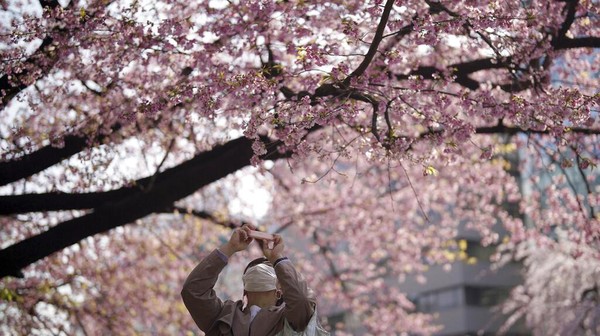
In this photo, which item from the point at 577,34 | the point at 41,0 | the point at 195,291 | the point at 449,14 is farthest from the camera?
the point at 577,34

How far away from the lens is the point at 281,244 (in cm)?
Result: 477

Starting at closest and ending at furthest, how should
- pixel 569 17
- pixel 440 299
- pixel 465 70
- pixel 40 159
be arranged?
pixel 569 17 → pixel 40 159 → pixel 465 70 → pixel 440 299

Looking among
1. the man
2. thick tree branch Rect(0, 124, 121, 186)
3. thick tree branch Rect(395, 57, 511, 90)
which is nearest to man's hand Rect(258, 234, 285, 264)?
the man

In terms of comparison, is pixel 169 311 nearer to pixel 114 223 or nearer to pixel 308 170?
pixel 308 170

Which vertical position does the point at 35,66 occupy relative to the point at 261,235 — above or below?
above

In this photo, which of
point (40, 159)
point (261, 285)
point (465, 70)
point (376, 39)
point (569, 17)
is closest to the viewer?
point (261, 285)

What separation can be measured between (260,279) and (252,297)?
5.0 inches

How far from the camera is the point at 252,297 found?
487 centimetres

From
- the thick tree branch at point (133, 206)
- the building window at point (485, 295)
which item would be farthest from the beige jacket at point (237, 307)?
the building window at point (485, 295)

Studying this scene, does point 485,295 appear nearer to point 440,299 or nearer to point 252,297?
point 440,299

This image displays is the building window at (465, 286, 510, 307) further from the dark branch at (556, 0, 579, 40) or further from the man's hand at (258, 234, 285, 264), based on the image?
the man's hand at (258, 234, 285, 264)

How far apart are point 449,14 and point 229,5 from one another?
2047 mm

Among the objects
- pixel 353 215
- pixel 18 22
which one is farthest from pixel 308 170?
pixel 18 22

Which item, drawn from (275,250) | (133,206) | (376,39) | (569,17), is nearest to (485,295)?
(569,17)
